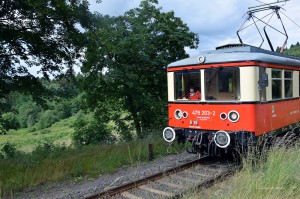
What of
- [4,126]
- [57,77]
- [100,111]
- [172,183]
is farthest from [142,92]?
[172,183]

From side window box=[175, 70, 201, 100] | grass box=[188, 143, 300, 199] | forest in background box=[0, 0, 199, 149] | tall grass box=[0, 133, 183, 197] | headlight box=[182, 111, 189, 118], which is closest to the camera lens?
grass box=[188, 143, 300, 199]

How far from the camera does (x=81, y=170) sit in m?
7.75

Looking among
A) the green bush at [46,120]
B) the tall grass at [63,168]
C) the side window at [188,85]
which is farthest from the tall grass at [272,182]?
the green bush at [46,120]

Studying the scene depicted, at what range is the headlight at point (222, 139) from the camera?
714 centimetres

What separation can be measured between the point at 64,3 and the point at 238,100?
5.94 m

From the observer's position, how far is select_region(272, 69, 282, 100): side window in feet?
26.7

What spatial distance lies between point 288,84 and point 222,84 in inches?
91.7

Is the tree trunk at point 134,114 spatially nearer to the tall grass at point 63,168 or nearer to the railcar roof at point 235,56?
the tall grass at point 63,168

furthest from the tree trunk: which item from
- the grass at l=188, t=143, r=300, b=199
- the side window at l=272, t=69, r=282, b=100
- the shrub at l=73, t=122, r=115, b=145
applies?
the grass at l=188, t=143, r=300, b=199

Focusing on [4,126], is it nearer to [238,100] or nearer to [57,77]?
[57,77]

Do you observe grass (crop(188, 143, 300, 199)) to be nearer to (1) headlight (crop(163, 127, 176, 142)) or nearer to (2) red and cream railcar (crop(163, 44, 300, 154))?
(2) red and cream railcar (crop(163, 44, 300, 154))

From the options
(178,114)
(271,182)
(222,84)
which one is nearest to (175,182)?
(178,114)

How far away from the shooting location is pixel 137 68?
1734 cm

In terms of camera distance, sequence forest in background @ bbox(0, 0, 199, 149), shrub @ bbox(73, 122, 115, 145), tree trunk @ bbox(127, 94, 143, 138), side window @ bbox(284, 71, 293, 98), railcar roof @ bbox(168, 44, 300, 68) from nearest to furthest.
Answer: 1. railcar roof @ bbox(168, 44, 300, 68)
2. side window @ bbox(284, 71, 293, 98)
3. forest in background @ bbox(0, 0, 199, 149)
4. tree trunk @ bbox(127, 94, 143, 138)
5. shrub @ bbox(73, 122, 115, 145)
